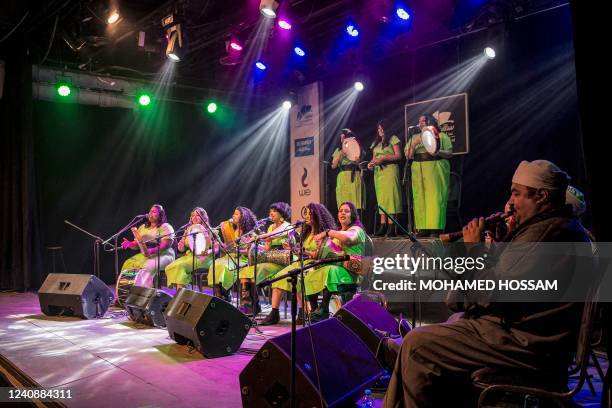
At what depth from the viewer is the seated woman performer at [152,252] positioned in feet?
25.1

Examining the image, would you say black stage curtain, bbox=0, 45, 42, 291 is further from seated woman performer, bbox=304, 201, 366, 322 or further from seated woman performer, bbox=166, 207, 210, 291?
seated woman performer, bbox=304, 201, 366, 322

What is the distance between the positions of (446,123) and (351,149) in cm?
194

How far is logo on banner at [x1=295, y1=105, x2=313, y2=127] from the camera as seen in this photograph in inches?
445

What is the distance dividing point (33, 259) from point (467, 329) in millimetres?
9110

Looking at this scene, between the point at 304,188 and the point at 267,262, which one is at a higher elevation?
the point at 304,188

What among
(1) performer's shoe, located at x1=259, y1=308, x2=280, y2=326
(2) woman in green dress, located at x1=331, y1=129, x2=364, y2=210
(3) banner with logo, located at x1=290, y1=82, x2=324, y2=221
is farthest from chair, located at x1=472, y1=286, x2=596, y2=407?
(3) banner with logo, located at x1=290, y1=82, x2=324, y2=221

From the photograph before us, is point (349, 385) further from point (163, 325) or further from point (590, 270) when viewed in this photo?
point (163, 325)

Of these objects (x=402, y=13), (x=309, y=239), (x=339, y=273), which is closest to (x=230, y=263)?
(x=309, y=239)

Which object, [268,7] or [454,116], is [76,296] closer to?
[268,7]

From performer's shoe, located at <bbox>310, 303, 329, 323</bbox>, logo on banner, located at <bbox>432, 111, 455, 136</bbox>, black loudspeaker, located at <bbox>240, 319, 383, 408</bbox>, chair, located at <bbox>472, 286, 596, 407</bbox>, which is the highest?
logo on banner, located at <bbox>432, 111, 455, 136</bbox>

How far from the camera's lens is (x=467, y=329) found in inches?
95.8

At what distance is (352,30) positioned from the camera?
329 inches

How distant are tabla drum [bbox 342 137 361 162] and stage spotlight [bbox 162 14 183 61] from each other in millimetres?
3469

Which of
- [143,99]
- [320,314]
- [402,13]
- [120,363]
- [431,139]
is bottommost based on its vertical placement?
[120,363]
